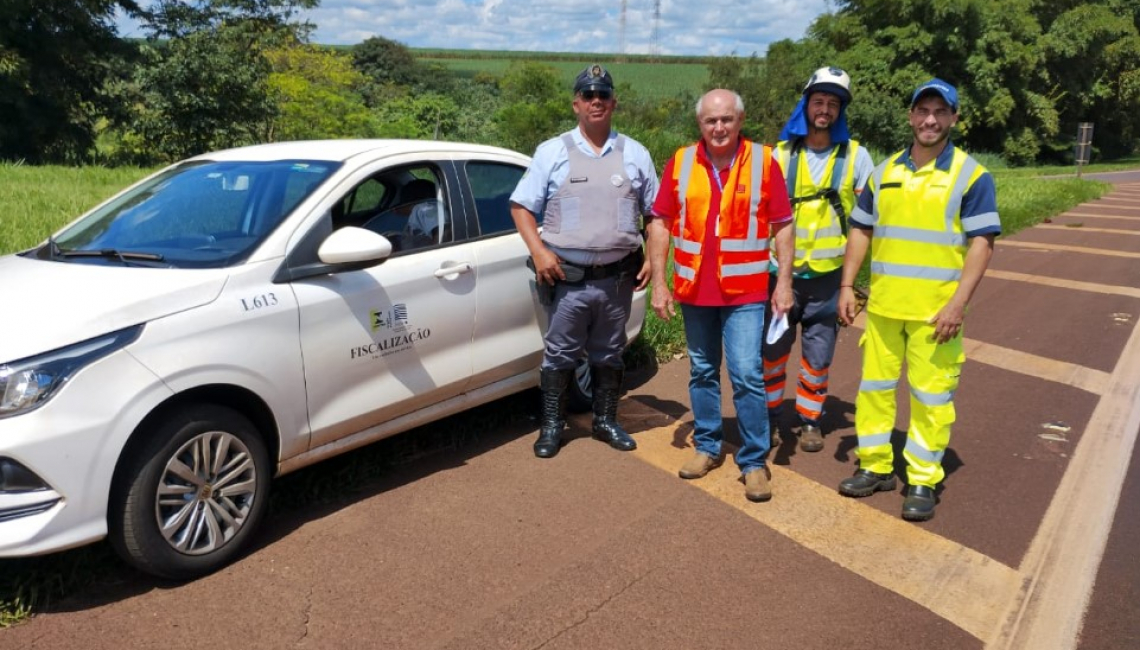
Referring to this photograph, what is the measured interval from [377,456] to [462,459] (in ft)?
1.51

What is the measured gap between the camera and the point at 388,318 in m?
4.16

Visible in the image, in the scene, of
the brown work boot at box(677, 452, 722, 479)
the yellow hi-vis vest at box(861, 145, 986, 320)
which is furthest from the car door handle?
the yellow hi-vis vest at box(861, 145, 986, 320)

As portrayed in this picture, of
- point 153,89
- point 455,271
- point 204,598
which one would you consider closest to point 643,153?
point 455,271

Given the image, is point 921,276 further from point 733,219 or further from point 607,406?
point 607,406

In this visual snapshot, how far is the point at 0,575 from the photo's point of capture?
3.45 m

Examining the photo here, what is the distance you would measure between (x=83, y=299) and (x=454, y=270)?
5.62 feet

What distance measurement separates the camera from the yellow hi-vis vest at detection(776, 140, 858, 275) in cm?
472

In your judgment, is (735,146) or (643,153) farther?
(643,153)

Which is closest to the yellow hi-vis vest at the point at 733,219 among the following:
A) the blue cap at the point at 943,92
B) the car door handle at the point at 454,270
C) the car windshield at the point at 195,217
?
the blue cap at the point at 943,92

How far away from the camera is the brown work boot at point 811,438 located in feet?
16.6

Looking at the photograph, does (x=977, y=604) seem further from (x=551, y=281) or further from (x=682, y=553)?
(x=551, y=281)

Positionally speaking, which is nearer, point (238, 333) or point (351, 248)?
point (238, 333)

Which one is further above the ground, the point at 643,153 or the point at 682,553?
the point at 643,153

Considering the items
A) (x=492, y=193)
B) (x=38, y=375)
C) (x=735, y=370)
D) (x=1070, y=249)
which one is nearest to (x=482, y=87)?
(x=1070, y=249)
